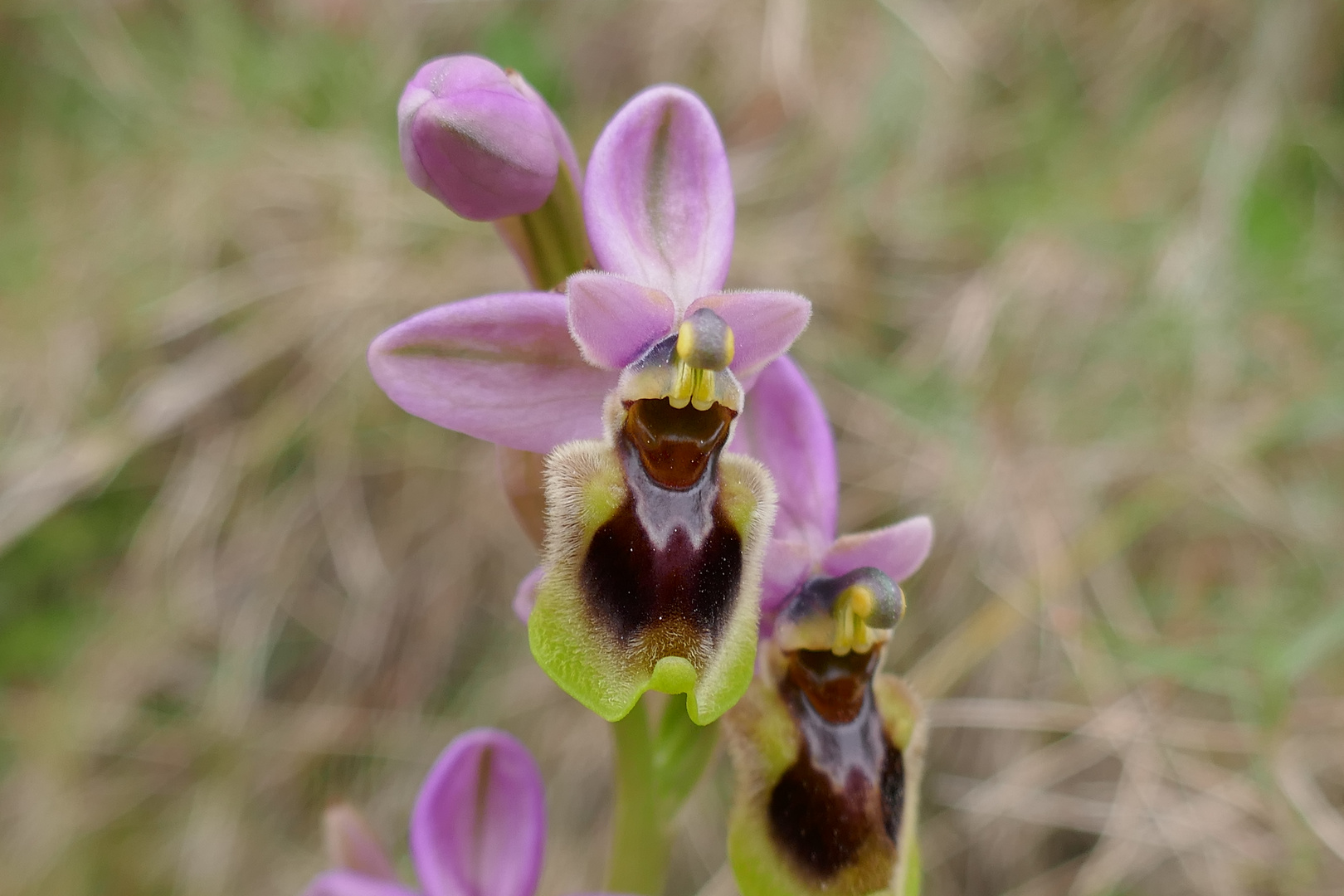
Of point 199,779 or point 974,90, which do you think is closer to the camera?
point 199,779

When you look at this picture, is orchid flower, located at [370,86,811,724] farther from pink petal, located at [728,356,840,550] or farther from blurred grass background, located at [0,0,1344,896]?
blurred grass background, located at [0,0,1344,896]

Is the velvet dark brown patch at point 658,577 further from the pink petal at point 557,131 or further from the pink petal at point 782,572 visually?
the pink petal at point 557,131

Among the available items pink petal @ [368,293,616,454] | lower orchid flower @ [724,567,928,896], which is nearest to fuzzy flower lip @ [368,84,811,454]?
pink petal @ [368,293,616,454]

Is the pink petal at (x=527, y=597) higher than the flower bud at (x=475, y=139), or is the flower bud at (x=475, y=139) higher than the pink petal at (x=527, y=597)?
the flower bud at (x=475, y=139)

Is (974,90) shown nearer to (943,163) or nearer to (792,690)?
(943,163)

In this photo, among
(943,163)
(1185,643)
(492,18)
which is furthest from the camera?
(492,18)

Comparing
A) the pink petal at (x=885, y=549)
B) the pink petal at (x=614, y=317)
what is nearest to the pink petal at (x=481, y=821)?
the pink petal at (x=885, y=549)

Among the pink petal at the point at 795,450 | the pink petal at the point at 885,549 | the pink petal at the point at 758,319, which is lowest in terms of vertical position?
the pink petal at the point at 885,549

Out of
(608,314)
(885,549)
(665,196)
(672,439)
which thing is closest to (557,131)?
(665,196)

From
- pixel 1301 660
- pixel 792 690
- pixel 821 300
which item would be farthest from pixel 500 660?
pixel 1301 660
